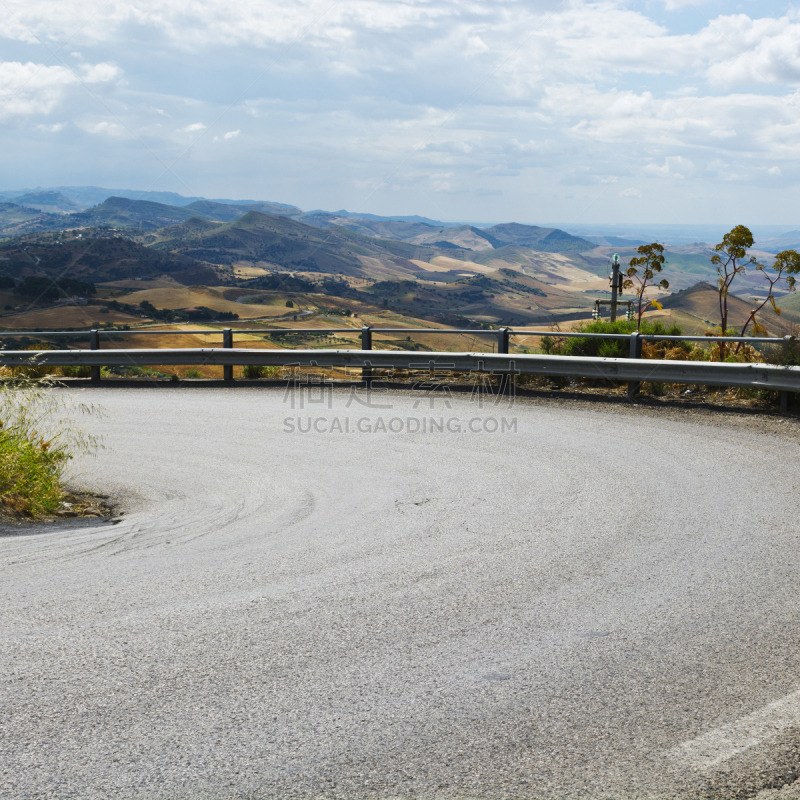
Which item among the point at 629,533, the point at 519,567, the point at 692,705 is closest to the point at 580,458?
the point at 629,533

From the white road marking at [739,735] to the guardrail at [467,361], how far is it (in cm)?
916

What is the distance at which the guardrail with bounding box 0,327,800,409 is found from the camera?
12.7 m

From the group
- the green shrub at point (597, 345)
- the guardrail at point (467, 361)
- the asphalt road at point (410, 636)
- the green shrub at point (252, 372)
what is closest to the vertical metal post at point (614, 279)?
the green shrub at point (597, 345)

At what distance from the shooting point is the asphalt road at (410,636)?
129 inches

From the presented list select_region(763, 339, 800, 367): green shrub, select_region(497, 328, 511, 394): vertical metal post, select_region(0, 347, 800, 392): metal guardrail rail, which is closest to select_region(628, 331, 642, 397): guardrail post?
select_region(0, 347, 800, 392): metal guardrail rail

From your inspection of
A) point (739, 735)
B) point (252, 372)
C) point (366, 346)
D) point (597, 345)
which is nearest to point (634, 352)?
point (597, 345)

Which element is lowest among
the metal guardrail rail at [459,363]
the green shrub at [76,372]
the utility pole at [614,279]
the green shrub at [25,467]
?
the green shrub at [25,467]

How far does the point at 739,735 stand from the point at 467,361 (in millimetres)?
11972

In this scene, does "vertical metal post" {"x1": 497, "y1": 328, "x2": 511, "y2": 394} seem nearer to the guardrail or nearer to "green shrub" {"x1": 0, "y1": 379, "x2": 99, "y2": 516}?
the guardrail

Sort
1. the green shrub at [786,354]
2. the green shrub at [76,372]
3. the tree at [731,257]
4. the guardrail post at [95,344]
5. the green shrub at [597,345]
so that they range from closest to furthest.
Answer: the green shrub at [786,354] → the green shrub at [597,345] → the guardrail post at [95,344] → the green shrub at [76,372] → the tree at [731,257]

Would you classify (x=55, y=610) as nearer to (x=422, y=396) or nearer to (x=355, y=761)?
(x=355, y=761)

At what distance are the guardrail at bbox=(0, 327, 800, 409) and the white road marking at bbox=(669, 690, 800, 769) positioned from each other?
916 cm

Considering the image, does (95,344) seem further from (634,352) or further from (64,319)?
(64,319)

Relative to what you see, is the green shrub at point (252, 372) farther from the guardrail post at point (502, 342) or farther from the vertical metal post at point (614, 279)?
the vertical metal post at point (614, 279)
